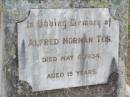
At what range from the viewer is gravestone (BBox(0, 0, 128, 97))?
11.7 ft

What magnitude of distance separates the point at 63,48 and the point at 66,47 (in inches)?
1.2

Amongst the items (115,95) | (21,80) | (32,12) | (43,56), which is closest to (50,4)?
(32,12)

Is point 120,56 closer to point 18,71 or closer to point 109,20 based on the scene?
point 109,20

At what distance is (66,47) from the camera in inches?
148

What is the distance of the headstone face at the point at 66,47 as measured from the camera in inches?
142

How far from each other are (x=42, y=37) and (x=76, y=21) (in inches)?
14.2

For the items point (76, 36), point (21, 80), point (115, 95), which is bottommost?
point (115, 95)

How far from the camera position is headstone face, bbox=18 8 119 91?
Answer: 3.62 meters

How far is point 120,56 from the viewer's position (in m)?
4.04

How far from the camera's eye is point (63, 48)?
3758 mm

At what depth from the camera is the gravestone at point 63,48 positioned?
3.57 m

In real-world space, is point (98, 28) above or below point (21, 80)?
above

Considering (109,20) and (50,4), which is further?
(109,20)

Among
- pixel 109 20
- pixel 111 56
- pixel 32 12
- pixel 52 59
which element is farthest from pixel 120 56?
pixel 32 12
